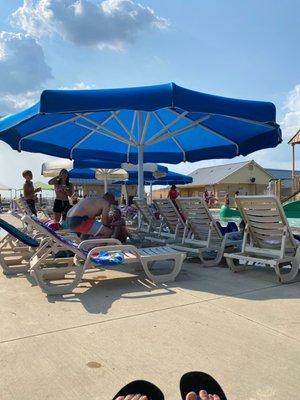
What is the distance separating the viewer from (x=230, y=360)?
2.67 metres

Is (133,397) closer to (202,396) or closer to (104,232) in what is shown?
(202,396)

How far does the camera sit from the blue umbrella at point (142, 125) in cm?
504

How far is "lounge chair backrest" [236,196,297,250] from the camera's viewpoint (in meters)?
4.81

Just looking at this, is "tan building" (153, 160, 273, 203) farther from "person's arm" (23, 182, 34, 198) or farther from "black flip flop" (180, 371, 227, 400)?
"black flip flop" (180, 371, 227, 400)

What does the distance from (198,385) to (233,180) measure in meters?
46.4

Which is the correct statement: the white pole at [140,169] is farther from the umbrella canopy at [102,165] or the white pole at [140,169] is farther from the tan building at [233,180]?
the tan building at [233,180]

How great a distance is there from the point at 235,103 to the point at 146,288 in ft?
9.23

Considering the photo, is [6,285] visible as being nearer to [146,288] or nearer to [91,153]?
[146,288]

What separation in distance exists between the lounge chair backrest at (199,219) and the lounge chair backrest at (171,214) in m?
0.37

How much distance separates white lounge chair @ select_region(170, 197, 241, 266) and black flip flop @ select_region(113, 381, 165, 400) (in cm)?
406

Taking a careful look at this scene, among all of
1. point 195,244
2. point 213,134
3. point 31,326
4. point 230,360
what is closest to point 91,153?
point 213,134

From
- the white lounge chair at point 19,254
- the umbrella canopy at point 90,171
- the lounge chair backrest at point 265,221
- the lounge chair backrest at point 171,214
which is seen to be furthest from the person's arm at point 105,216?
the umbrella canopy at point 90,171

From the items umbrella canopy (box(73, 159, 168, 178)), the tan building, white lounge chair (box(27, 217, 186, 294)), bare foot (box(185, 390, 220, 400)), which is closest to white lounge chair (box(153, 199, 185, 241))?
white lounge chair (box(27, 217, 186, 294))

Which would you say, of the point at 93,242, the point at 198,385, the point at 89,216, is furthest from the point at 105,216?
the point at 198,385
